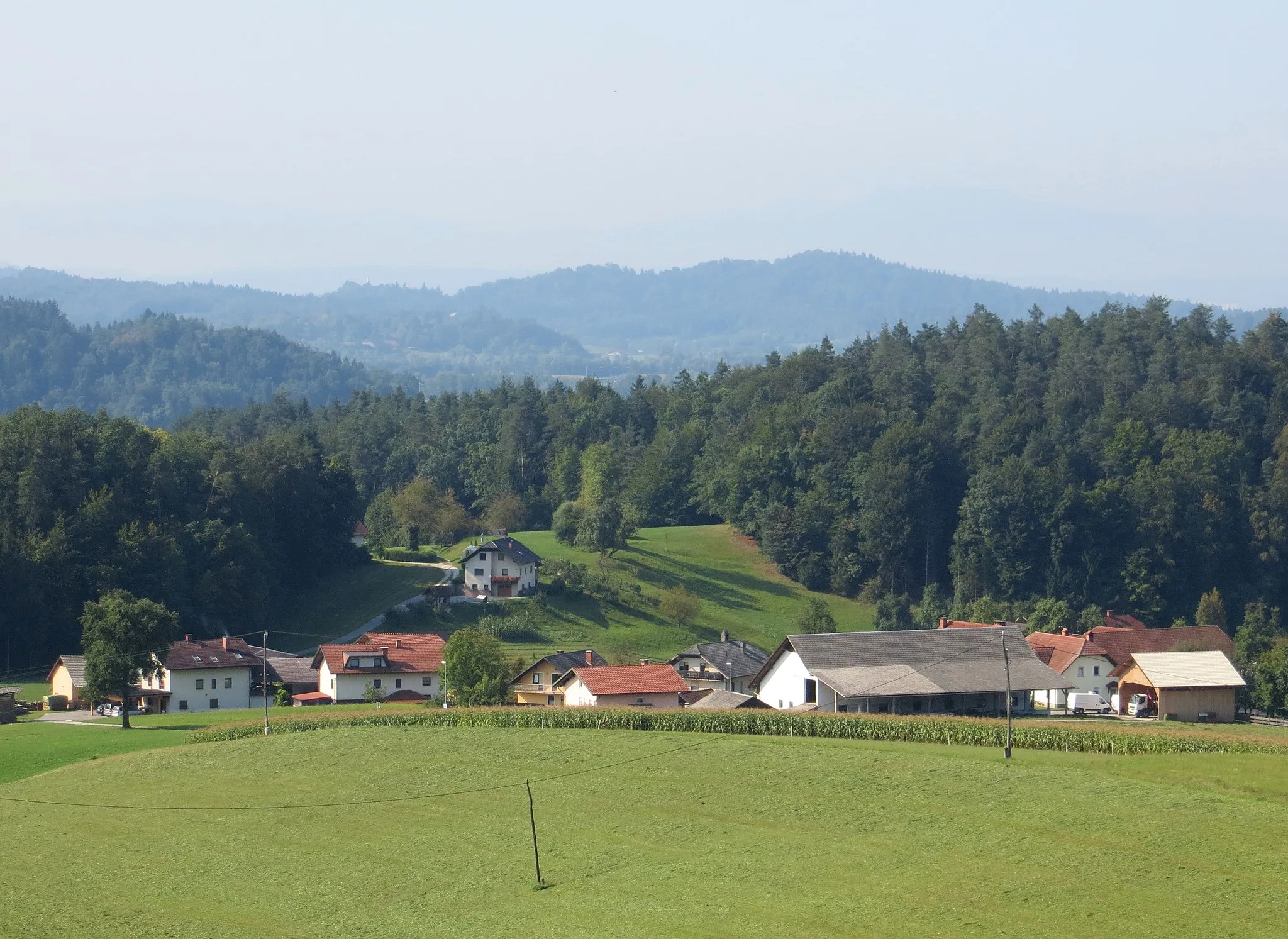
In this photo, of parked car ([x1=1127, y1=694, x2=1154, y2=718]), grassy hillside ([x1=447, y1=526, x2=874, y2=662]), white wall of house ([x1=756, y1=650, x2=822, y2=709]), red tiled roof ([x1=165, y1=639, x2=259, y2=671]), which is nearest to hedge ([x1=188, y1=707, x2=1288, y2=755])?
white wall of house ([x1=756, y1=650, x2=822, y2=709])

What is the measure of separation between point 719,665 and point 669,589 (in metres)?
25.7

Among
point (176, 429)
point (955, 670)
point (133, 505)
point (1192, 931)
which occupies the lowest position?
point (1192, 931)

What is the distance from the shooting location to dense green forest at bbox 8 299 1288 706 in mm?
106188

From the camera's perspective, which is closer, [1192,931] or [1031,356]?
[1192,931]

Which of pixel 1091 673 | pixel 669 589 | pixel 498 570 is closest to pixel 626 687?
pixel 1091 673

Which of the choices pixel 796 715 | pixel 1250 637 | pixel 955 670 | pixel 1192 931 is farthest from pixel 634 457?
pixel 1192 931

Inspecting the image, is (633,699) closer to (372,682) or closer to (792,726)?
(792,726)

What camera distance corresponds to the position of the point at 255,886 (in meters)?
32.4

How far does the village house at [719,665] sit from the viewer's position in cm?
7169

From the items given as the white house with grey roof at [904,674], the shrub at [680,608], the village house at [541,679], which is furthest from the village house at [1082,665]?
the shrub at [680,608]

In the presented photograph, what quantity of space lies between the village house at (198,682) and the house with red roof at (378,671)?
3.68 meters

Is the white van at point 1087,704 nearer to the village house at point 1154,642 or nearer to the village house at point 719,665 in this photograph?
the village house at point 1154,642

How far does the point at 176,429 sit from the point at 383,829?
11796 centimetres

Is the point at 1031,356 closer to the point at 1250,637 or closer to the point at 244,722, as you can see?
the point at 1250,637
